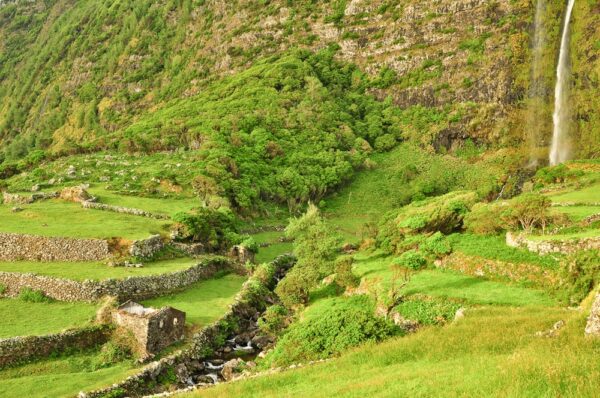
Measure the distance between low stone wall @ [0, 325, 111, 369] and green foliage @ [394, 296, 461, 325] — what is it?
17.9 metres

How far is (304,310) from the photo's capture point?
38.6 m

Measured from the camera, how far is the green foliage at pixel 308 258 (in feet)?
133

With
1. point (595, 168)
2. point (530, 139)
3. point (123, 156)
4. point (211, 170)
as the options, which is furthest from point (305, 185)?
point (530, 139)

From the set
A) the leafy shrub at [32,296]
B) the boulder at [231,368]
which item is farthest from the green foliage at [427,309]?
the leafy shrub at [32,296]

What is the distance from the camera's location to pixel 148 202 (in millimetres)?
61344

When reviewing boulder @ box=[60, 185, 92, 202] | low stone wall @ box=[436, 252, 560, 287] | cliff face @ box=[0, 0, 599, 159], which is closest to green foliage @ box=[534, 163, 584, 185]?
low stone wall @ box=[436, 252, 560, 287]

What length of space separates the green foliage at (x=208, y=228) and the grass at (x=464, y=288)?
57.0 ft

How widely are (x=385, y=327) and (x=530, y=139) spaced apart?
308 feet

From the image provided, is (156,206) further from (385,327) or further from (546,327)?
(546,327)

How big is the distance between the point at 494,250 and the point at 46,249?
→ 3254 centimetres

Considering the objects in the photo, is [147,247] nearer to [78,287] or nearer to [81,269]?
[81,269]

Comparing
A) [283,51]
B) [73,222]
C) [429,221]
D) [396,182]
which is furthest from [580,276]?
[283,51]

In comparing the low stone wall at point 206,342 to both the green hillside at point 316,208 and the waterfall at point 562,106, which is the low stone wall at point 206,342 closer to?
the green hillside at point 316,208

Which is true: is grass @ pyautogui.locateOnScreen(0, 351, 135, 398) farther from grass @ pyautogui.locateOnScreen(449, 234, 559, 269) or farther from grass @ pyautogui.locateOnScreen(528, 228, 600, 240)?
grass @ pyautogui.locateOnScreen(528, 228, 600, 240)
